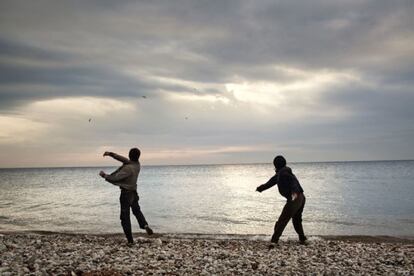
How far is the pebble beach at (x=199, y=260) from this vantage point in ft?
30.4

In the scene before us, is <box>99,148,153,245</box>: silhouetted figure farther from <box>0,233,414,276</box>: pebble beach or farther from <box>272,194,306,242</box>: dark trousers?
<box>272,194,306,242</box>: dark trousers

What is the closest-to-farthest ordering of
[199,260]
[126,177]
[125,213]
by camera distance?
[199,260], [125,213], [126,177]

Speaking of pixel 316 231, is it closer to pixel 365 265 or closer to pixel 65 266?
pixel 365 265

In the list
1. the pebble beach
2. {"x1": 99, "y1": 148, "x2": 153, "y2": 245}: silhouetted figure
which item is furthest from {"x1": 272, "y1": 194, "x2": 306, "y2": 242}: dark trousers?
{"x1": 99, "y1": 148, "x2": 153, "y2": 245}: silhouetted figure

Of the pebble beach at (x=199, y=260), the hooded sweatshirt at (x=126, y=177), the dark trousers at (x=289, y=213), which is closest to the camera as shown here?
the pebble beach at (x=199, y=260)

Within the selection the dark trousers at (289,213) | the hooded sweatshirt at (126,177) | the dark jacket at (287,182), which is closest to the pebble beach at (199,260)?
the dark trousers at (289,213)

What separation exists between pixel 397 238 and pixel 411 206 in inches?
671

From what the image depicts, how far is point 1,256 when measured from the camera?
10883mm

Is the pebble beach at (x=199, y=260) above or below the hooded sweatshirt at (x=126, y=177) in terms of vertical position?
below

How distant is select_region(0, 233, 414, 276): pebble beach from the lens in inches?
364

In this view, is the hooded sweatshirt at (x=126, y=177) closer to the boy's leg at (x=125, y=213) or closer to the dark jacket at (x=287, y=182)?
the boy's leg at (x=125, y=213)

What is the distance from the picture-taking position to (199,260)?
10.5 m

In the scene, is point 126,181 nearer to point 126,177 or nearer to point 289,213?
point 126,177

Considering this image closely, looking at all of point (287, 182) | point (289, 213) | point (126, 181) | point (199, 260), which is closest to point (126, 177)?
point (126, 181)
